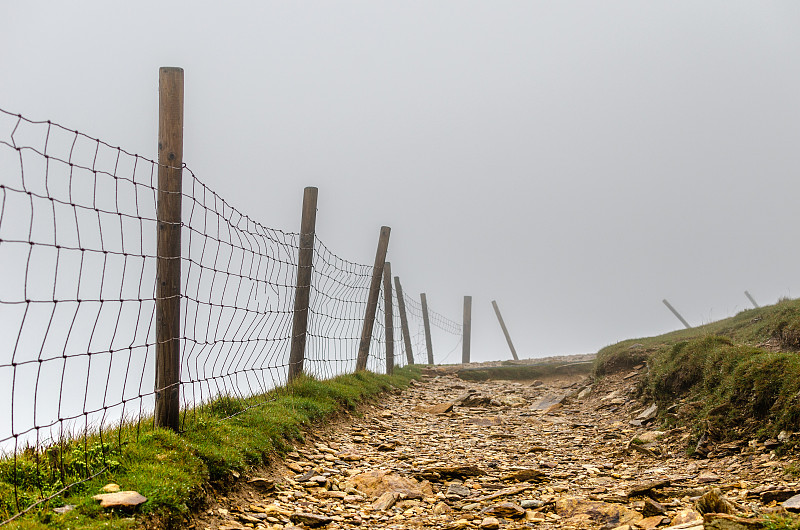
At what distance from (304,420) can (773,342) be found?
806cm

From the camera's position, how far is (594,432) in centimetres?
1088

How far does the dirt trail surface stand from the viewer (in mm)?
5855

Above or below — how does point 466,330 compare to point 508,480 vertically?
above

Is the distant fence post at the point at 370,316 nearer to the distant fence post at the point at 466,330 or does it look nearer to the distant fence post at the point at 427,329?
the distant fence post at the point at 427,329

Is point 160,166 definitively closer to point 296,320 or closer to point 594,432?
point 296,320

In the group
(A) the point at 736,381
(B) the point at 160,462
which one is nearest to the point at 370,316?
(A) the point at 736,381

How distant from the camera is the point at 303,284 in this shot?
11414mm

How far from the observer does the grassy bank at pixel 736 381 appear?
7.86 m

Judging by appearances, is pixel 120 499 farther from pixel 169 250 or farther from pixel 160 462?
pixel 169 250

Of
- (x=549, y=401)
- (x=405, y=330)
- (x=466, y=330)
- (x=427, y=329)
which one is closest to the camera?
(x=549, y=401)

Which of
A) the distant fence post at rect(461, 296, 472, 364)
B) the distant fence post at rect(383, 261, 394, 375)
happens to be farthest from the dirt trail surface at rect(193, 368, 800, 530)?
the distant fence post at rect(461, 296, 472, 364)

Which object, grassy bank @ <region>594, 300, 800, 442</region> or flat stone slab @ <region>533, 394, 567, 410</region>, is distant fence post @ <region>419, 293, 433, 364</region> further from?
grassy bank @ <region>594, 300, 800, 442</region>

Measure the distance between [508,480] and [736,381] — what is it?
361cm

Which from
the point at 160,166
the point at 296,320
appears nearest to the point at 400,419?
the point at 296,320
